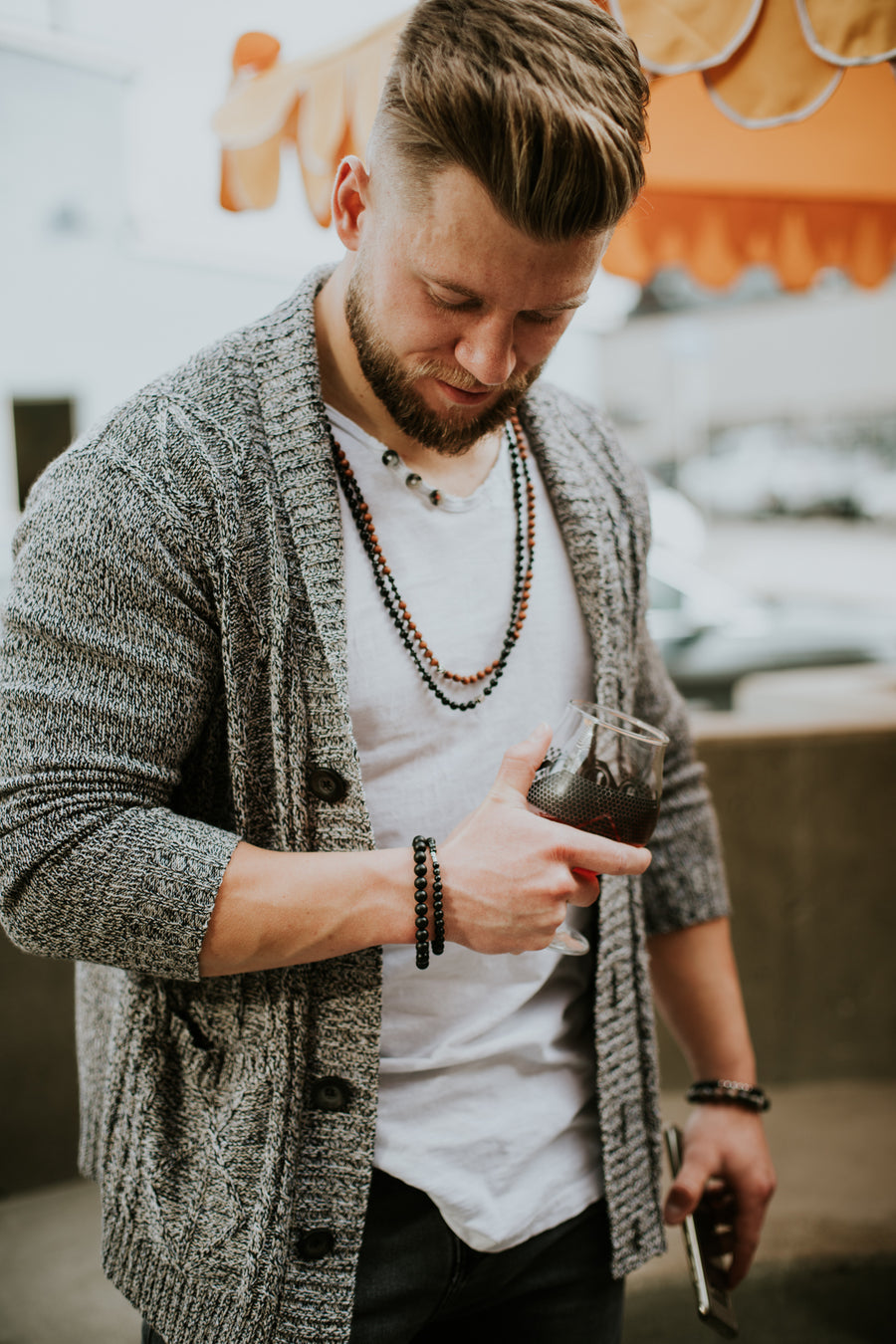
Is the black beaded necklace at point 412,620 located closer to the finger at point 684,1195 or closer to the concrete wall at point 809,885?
the finger at point 684,1195

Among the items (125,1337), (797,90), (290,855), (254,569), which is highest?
(797,90)

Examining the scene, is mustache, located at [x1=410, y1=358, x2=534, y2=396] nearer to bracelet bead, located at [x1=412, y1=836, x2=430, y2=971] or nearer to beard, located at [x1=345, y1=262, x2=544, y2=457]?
beard, located at [x1=345, y1=262, x2=544, y2=457]

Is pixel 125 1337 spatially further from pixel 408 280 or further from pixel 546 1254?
pixel 408 280

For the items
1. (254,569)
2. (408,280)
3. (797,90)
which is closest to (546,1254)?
(254,569)

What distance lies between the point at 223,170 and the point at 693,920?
1.81 m

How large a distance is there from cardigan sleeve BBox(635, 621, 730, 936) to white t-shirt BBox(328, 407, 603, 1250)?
0.19m

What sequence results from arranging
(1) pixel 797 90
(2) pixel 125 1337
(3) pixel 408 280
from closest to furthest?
(3) pixel 408 280
(1) pixel 797 90
(2) pixel 125 1337

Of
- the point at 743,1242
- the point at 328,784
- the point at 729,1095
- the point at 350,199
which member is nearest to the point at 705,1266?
the point at 743,1242

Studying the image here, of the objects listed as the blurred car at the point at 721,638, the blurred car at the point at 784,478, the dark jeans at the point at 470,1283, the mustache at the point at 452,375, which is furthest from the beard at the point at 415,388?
the blurred car at the point at 784,478

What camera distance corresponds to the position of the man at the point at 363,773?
0.92 m

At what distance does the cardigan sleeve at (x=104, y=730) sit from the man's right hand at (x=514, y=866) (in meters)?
0.22

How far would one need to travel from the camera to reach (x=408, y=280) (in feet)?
3.35

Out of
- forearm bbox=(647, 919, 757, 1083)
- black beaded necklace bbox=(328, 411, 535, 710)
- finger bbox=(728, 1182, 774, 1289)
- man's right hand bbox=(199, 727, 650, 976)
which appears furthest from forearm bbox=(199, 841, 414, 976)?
finger bbox=(728, 1182, 774, 1289)

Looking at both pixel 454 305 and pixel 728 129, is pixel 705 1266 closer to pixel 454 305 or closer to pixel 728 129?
pixel 454 305
